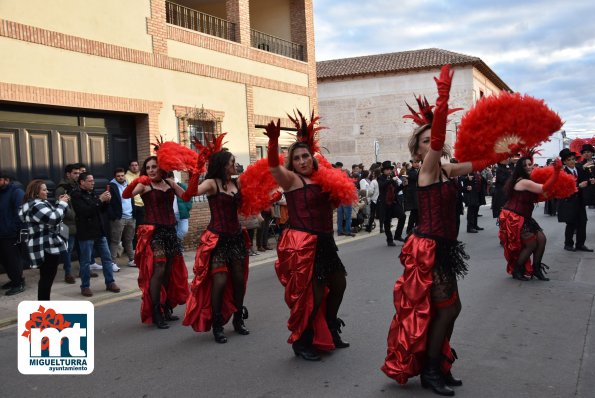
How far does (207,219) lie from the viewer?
12.7 meters

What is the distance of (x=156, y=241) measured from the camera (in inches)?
232

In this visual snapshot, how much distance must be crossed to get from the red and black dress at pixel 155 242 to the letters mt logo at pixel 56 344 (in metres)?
0.88

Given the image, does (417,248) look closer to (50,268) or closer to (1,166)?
(50,268)

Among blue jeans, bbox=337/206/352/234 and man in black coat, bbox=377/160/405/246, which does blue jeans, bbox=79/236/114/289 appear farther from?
blue jeans, bbox=337/206/352/234

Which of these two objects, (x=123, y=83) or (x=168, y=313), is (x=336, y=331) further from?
(x=123, y=83)

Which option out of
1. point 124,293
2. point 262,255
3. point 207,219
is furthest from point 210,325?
point 207,219

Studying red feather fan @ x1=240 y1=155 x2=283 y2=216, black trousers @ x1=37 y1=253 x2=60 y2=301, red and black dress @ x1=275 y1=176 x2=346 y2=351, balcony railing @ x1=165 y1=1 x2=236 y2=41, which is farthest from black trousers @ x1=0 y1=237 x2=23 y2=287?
balcony railing @ x1=165 y1=1 x2=236 y2=41

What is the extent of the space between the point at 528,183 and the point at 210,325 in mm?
4818

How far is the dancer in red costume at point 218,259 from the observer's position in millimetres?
5312

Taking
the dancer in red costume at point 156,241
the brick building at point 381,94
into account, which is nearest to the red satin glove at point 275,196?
the dancer in red costume at point 156,241

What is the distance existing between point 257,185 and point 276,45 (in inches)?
533

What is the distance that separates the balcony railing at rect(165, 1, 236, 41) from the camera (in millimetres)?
14781

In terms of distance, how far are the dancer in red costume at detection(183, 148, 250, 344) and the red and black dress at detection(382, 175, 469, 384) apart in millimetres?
1961

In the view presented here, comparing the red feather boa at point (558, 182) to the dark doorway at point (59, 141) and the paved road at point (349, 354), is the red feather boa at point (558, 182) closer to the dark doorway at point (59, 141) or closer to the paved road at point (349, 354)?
the paved road at point (349, 354)
